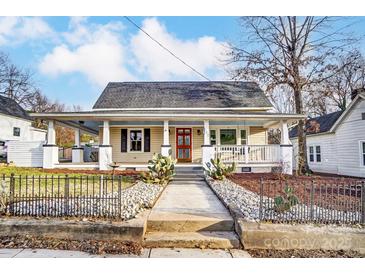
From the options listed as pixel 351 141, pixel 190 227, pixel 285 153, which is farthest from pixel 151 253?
pixel 351 141

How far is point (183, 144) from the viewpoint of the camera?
14.5 meters

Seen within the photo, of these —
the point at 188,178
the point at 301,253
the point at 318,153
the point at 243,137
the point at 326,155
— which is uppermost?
the point at 243,137

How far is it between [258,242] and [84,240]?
110 inches

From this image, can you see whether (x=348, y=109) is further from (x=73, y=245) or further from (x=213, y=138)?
(x=73, y=245)

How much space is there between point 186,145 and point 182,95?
3584 millimetres

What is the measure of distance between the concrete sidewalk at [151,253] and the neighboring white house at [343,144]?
12.0 m

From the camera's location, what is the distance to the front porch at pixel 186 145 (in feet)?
40.2

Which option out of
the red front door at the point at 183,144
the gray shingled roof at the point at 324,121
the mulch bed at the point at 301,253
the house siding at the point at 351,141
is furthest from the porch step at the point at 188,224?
the gray shingled roof at the point at 324,121

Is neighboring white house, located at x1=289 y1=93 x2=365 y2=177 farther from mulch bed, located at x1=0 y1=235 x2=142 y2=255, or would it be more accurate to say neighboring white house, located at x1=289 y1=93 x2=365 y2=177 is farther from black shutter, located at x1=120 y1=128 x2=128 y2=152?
mulch bed, located at x1=0 y1=235 x2=142 y2=255

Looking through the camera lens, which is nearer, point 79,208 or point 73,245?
point 73,245

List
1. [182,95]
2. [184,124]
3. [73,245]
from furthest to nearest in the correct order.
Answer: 1. [182,95]
2. [184,124]
3. [73,245]

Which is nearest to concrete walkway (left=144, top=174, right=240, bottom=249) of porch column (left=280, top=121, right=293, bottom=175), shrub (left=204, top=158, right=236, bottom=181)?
shrub (left=204, top=158, right=236, bottom=181)
